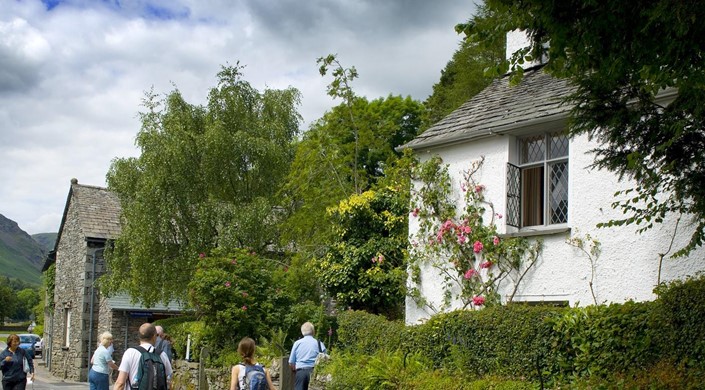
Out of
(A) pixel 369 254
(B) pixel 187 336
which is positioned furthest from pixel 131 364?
(B) pixel 187 336

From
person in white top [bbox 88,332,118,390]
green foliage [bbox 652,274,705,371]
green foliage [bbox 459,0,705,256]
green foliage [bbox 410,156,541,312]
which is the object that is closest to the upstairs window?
green foliage [bbox 410,156,541,312]

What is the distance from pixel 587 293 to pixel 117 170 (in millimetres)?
17846

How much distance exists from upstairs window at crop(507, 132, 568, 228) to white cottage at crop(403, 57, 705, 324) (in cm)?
2

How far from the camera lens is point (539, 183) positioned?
14945 millimetres

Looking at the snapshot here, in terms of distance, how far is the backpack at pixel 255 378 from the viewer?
29.6 feet

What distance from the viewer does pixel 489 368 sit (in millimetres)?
12227

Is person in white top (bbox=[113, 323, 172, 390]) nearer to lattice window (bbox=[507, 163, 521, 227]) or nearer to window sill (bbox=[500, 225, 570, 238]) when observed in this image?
window sill (bbox=[500, 225, 570, 238])

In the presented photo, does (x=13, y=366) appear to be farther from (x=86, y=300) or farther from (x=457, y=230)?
(x=86, y=300)

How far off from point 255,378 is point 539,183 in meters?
7.79

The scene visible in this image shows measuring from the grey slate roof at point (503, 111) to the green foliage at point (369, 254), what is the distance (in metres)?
2.41

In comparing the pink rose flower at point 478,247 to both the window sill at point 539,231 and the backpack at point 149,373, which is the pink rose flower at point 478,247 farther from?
the backpack at point 149,373

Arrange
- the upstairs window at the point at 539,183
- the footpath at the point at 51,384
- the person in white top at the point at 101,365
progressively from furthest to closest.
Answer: the footpath at the point at 51,384, the upstairs window at the point at 539,183, the person in white top at the point at 101,365

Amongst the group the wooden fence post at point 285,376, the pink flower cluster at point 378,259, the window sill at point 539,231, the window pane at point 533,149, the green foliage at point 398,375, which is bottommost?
the wooden fence post at point 285,376

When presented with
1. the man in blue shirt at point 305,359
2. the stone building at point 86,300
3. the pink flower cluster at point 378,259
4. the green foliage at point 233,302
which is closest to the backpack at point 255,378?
the man in blue shirt at point 305,359
